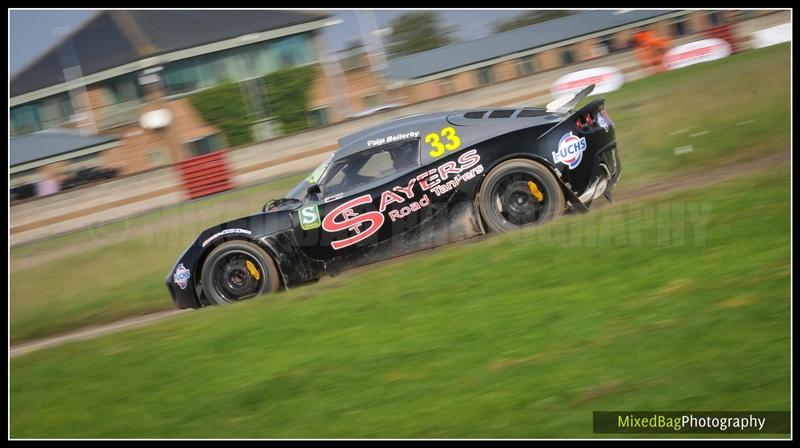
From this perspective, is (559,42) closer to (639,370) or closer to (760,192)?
(760,192)

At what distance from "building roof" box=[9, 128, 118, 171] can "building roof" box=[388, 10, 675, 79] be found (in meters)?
11.2

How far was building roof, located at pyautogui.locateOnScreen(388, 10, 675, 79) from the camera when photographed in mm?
30531

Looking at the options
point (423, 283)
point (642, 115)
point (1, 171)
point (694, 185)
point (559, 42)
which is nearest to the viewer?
point (423, 283)

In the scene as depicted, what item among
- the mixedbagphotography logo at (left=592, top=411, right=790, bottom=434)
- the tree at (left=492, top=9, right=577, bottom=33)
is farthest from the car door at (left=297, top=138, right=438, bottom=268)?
the tree at (left=492, top=9, right=577, bottom=33)

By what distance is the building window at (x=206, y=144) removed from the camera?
26.4 metres

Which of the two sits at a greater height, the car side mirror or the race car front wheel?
the car side mirror

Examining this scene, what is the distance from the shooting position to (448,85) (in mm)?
31750

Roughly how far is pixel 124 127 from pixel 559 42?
52.0 feet

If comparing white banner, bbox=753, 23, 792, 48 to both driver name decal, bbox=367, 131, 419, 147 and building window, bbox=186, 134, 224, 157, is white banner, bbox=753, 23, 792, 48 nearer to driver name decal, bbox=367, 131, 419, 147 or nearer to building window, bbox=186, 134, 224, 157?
driver name decal, bbox=367, 131, 419, 147

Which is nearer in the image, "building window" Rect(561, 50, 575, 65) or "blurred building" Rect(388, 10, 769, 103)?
"blurred building" Rect(388, 10, 769, 103)

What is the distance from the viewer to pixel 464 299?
20.1 feet

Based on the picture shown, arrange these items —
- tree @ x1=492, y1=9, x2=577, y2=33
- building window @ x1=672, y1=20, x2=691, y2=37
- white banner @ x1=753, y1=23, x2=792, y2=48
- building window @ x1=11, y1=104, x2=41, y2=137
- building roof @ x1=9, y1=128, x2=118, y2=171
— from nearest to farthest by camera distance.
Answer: white banner @ x1=753, y1=23, x2=792, y2=48 → building window @ x1=672, y1=20, x2=691, y2=37 → building roof @ x1=9, y1=128, x2=118, y2=171 → building window @ x1=11, y1=104, x2=41, y2=137 → tree @ x1=492, y1=9, x2=577, y2=33

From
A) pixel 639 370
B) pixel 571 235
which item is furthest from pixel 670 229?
pixel 639 370

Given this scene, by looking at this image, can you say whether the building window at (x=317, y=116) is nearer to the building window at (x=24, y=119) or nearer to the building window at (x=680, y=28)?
the building window at (x=24, y=119)
